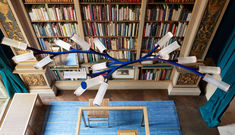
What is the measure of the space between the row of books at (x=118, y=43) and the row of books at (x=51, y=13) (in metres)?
0.52

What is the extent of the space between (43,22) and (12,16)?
46 cm

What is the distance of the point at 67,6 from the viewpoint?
9.22 ft

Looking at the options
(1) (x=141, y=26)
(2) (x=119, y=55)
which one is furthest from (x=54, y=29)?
(1) (x=141, y=26)

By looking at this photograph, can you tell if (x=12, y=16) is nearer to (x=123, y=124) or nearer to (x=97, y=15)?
(x=97, y=15)

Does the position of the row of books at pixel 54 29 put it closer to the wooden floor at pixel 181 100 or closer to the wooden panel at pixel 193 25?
the wooden floor at pixel 181 100

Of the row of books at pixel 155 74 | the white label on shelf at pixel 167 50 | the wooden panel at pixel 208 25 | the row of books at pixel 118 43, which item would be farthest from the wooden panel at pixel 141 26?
the white label on shelf at pixel 167 50

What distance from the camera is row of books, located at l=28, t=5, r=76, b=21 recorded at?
2783 millimetres

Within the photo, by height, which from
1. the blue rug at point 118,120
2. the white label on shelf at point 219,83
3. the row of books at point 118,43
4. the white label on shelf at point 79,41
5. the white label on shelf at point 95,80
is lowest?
the blue rug at point 118,120

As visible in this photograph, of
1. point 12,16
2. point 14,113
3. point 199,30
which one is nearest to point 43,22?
point 12,16

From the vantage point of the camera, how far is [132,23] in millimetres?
2998

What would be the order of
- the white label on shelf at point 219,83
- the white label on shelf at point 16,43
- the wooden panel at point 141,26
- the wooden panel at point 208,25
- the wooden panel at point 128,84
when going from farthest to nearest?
the wooden panel at point 128,84 < the wooden panel at point 141,26 < the wooden panel at point 208,25 < the white label on shelf at point 16,43 < the white label on shelf at point 219,83

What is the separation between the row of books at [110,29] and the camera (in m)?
2.99

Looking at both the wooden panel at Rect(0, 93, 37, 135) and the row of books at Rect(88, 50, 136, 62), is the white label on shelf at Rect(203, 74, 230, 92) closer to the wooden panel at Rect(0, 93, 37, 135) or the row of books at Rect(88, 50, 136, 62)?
the row of books at Rect(88, 50, 136, 62)

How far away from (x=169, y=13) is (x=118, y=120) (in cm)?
207
